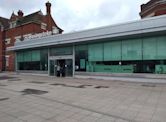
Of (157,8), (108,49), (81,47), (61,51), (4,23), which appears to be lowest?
(108,49)

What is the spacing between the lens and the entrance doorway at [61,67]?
1881 cm

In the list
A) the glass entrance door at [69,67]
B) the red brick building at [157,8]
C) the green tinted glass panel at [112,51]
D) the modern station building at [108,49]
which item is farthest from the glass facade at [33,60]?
the red brick building at [157,8]

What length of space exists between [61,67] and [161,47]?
38.3 ft

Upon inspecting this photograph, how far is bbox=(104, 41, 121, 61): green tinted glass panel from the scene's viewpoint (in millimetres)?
15133

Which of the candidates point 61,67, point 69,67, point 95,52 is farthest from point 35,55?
point 95,52

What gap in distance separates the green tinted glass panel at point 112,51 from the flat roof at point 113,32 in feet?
3.94

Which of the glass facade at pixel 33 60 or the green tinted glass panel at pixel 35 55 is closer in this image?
the glass facade at pixel 33 60

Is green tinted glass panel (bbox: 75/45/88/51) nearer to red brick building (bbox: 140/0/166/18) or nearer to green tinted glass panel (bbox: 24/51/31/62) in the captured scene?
green tinted glass panel (bbox: 24/51/31/62)

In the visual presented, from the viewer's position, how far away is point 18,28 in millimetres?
29531

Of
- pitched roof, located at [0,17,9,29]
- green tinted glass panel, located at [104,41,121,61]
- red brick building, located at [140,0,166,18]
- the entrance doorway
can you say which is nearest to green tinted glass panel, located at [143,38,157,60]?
green tinted glass panel, located at [104,41,121,61]

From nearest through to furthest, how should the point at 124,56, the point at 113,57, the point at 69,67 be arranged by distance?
1. the point at 124,56
2. the point at 113,57
3. the point at 69,67

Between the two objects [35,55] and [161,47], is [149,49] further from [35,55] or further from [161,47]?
[35,55]

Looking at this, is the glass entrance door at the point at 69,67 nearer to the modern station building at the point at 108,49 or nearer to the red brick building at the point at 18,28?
the modern station building at the point at 108,49

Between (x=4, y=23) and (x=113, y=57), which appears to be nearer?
(x=113, y=57)
